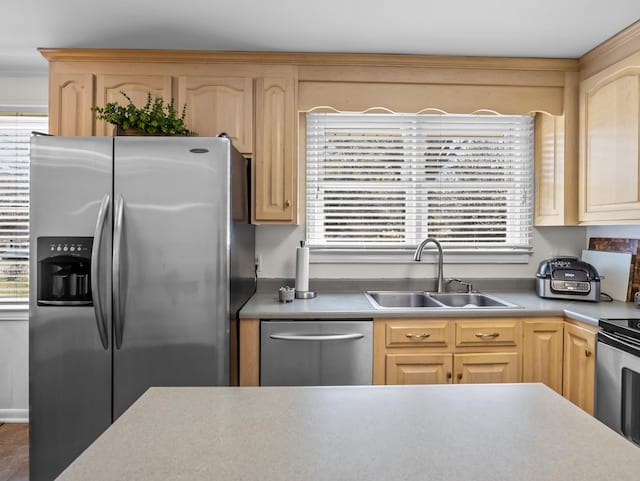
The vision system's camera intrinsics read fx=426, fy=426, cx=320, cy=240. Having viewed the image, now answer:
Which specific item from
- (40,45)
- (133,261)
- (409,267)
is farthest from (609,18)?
(40,45)

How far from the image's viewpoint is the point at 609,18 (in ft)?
7.09

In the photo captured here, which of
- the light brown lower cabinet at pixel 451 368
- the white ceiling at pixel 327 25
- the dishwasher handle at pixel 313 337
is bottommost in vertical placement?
the light brown lower cabinet at pixel 451 368

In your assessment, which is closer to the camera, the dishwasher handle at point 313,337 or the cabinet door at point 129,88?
the dishwasher handle at point 313,337

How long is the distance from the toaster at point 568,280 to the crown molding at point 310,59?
1.22 metres

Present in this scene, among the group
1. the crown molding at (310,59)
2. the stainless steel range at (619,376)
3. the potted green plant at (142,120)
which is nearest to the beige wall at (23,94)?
the crown molding at (310,59)

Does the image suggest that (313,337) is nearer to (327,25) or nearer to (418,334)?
Answer: (418,334)

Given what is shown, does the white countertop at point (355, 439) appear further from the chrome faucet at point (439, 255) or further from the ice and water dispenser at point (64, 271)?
the chrome faucet at point (439, 255)

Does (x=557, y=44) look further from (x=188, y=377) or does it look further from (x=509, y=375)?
(x=188, y=377)

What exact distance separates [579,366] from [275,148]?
2033 mm

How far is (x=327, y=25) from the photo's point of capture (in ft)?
7.40

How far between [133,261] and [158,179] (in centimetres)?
41

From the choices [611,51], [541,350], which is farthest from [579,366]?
[611,51]

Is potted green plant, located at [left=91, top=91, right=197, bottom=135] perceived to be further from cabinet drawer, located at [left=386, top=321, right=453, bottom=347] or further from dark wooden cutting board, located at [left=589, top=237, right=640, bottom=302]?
dark wooden cutting board, located at [left=589, top=237, right=640, bottom=302]

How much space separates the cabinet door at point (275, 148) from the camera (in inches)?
101
